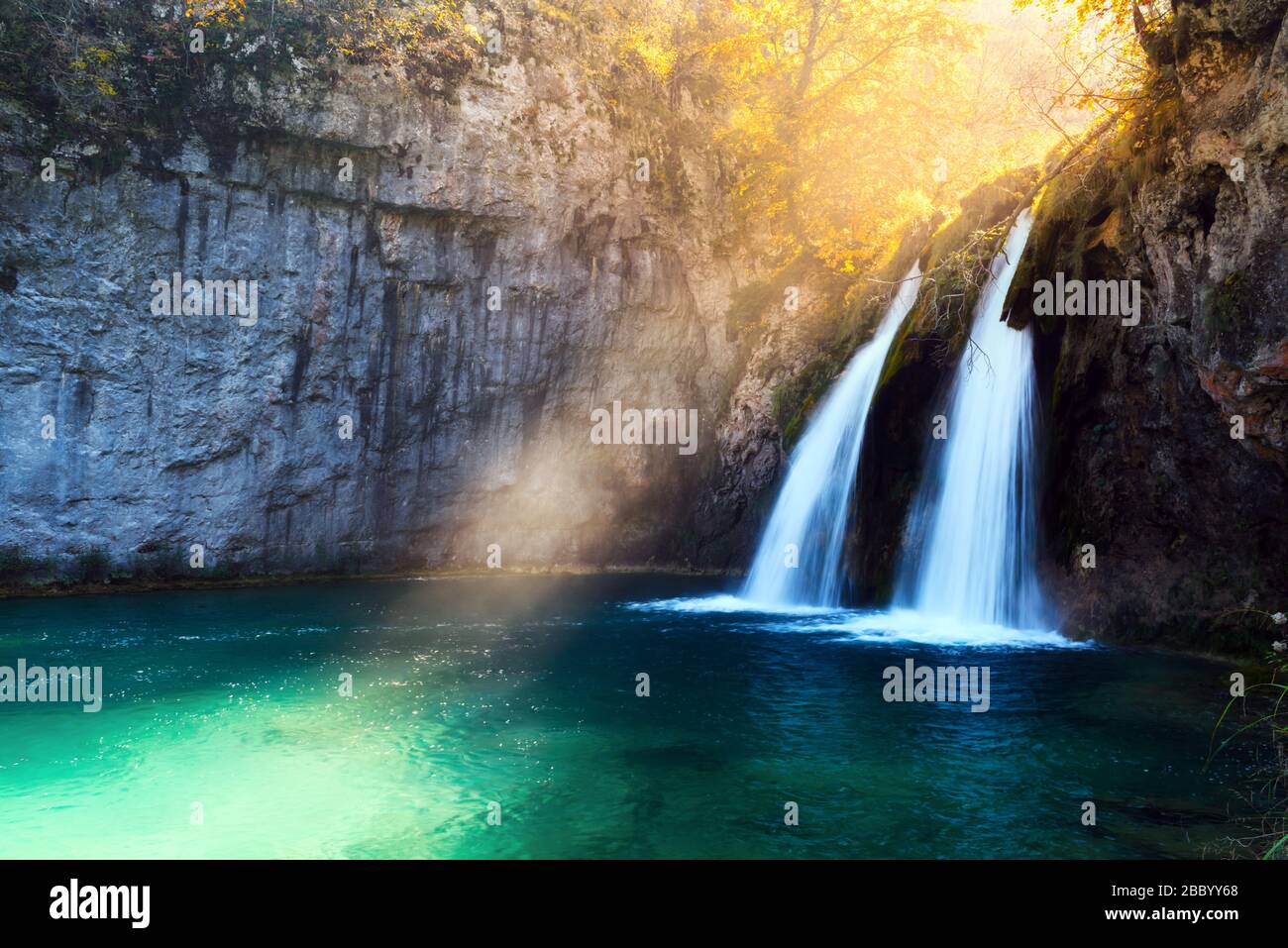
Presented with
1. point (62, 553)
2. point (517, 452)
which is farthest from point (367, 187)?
point (62, 553)

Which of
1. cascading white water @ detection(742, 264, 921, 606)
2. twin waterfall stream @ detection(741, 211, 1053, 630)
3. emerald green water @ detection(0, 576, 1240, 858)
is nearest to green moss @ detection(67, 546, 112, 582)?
emerald green water @ detection(0, 576, 1240, 858)

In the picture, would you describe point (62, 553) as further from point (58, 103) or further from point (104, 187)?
point (58, 103)

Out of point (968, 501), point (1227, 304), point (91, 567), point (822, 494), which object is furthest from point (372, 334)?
point (1227, 304)

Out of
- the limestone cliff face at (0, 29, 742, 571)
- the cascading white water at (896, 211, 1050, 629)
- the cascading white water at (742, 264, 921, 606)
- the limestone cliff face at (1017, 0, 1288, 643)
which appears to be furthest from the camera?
the limestone cliff face at (0, 29, 742, 571)

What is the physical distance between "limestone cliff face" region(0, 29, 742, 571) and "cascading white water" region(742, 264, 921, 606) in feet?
19.0

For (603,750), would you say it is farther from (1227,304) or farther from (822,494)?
(822,494)

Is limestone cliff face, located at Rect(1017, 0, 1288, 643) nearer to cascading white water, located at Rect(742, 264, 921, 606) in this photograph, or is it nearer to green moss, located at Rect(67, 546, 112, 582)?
cascading white water, located at Rect(742, 264, 921, 606)

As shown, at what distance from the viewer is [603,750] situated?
7598mm

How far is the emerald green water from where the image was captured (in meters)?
5.74

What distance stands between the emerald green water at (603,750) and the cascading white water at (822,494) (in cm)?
308

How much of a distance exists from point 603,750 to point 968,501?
25.7ft

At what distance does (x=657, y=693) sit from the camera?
31.5 feet

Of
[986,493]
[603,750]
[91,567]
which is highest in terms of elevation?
[986,493]

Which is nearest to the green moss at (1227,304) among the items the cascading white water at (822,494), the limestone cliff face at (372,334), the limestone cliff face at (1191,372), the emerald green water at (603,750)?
the limestone cliff face at (1191,372)
